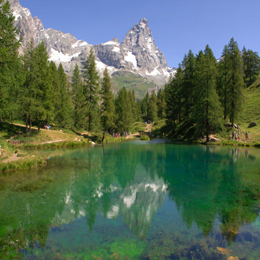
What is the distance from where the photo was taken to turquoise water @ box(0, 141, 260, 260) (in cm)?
643

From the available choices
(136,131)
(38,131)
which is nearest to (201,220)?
(38,131)

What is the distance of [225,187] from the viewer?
507 inches

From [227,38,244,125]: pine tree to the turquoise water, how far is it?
29.1m

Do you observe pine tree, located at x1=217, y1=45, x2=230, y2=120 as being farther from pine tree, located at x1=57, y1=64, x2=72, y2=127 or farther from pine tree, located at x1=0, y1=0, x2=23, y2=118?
pine tree, located at x1=0, y1=0, x2=23, y2=118

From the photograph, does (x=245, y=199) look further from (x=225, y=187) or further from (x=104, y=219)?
(x=104, y=219)

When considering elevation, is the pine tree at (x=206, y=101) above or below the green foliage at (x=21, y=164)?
above

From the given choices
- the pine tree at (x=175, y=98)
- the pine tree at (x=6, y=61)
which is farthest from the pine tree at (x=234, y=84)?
the pine tree at (x=6, y=61)

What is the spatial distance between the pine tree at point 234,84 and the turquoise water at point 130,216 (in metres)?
29.1

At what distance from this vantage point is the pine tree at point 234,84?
40781 mm

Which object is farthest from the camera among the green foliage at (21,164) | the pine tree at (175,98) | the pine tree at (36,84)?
the pine tree at (175,98)

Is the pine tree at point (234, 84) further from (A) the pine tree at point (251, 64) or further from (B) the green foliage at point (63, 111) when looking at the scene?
(A) the pine tree at point (251, 64)

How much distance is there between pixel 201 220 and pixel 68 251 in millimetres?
5530

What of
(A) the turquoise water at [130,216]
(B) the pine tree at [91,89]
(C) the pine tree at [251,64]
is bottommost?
(A) the turquoise water at [130,216]

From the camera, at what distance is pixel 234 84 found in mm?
41469
